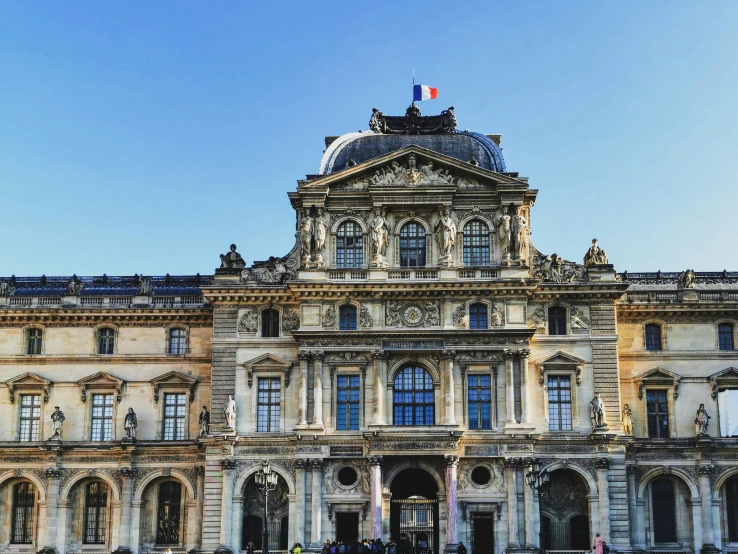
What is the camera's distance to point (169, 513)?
5869 centimetres

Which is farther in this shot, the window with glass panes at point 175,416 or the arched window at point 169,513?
the window with glass panes at point 175,416

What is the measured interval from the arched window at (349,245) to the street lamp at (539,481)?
14.5 meters

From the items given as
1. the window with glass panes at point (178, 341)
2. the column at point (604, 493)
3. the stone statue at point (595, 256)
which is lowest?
the column at point (604, 493)

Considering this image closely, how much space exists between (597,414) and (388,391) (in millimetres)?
11051

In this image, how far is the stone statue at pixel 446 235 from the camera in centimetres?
5641

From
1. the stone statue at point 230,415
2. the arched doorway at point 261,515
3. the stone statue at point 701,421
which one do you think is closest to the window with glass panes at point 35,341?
the stone statue at point 230,415

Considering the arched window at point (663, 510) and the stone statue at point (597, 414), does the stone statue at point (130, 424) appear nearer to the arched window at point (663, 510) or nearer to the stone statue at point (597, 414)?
the stone statue at point (597, 414)

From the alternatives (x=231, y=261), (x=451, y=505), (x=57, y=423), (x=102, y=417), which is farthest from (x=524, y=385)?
(x=57, y=423)

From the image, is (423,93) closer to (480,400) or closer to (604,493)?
(480,400)

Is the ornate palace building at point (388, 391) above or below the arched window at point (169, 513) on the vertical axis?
above

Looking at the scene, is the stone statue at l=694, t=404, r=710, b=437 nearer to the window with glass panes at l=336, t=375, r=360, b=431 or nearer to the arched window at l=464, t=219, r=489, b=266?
the arched window at l=464, t=219, r=489, b=266

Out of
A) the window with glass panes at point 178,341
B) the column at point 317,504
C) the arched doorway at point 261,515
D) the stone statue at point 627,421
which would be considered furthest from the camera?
the window with glass panes at point 178,341

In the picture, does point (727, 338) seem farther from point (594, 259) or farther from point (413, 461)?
point (413, 461)

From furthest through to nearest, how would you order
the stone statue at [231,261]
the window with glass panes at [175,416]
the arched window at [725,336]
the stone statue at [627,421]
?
the arched window at [725,336] < the window with glass panes at [175,416] < the stone statue at [231,261] < the stone statue at [627,421]
